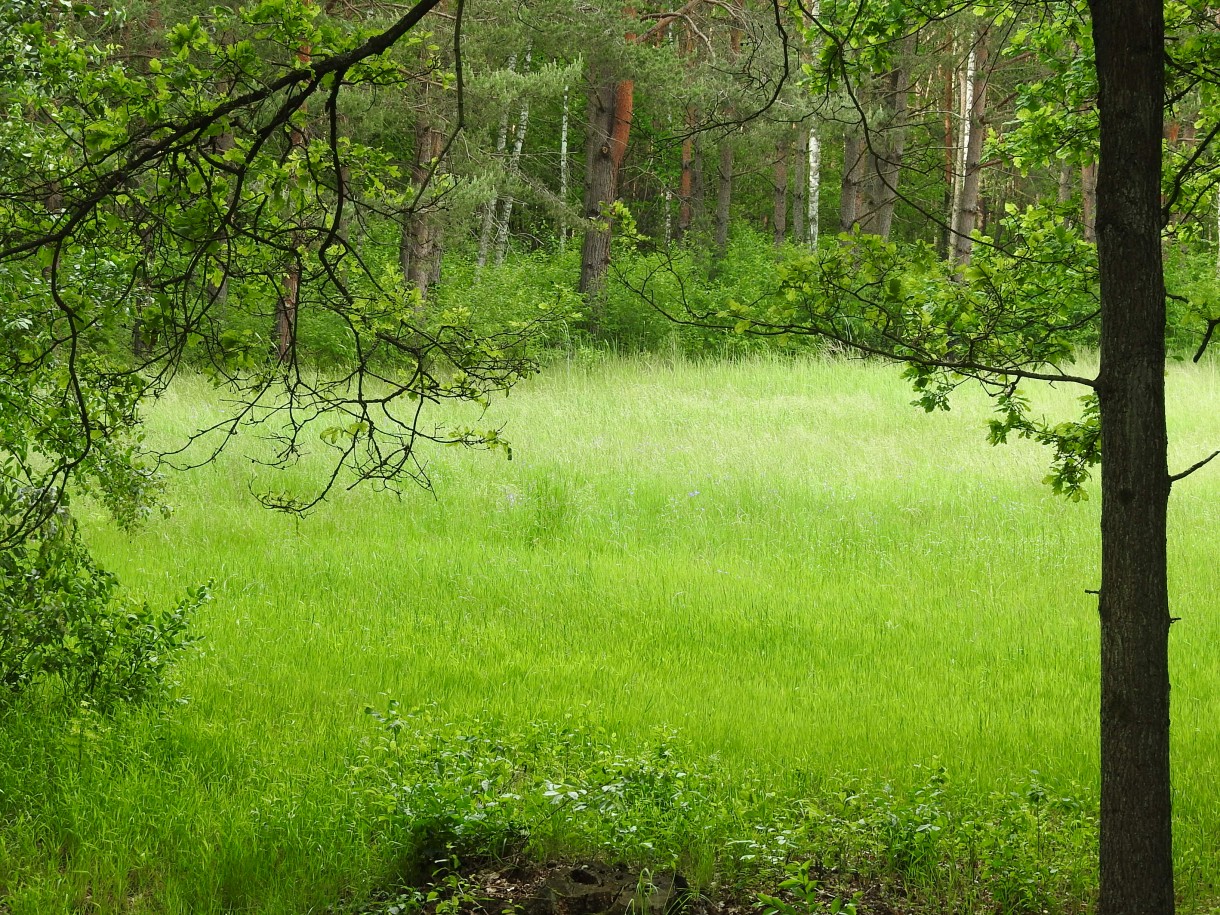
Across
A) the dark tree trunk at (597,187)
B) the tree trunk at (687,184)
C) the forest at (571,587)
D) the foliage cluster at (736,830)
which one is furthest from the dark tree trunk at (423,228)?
the foliage cluster at (736,830)

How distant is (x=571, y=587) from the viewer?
27.2 ft

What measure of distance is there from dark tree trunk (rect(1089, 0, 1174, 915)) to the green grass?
1381mm

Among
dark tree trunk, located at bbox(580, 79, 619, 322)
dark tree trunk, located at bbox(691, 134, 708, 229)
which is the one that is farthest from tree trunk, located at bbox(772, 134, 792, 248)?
dark tree trunk, located at bbox(580, 79, 619, 322)

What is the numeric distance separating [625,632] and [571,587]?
1.06 metres

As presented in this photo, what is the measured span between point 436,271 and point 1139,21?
71.5 feet

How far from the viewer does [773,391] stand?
17.6 m

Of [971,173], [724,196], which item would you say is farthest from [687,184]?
[971,173]

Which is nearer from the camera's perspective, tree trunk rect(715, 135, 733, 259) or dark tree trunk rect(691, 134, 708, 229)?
tree trunk rect(715, 135, 733, 259)

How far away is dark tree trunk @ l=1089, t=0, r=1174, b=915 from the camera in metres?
3.02

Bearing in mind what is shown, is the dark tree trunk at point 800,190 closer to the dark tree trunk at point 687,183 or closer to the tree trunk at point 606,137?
the dark tree trunk at point 687,183

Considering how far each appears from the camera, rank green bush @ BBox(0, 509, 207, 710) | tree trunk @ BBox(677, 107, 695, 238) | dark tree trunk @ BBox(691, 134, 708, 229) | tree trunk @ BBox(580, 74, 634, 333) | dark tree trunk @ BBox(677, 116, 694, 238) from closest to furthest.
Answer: green bush @ BBox(0, 509, 207, 710), tree trunk @ BBox(580, 74, 634, 333), tree trunk @ BBox(677, 107, 695, 238), dark tree trunk @ BBox(677, 116, 694, 238), dark tree trunk @ BBox(691, 134, 708, 229)

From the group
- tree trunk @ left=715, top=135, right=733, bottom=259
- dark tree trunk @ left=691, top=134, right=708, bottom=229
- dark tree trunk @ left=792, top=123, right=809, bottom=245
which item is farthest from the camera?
dark tree trunk @ left=691, top=134, right=708, bottom=229

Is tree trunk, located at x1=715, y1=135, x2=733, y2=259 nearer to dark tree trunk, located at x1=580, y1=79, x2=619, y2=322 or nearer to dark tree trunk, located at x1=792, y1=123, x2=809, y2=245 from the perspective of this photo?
dark tree trunk, located at x1=792, y1=123, x2=809, y2=245

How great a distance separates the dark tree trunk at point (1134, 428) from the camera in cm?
302
